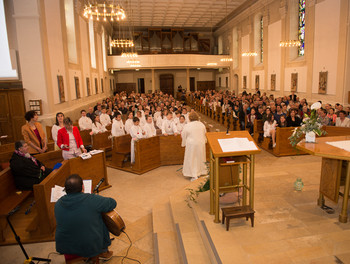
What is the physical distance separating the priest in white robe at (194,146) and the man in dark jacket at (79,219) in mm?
3809

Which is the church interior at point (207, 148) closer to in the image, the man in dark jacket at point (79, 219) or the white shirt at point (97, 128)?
the white shirt at point (97, 128)

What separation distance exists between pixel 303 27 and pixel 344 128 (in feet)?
33.4

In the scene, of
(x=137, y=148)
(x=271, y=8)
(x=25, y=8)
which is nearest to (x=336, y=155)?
(x=137, y=148)

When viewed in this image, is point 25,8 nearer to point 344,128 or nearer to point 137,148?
point 137,148

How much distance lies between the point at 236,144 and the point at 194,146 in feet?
9.49

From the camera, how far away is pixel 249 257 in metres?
3.25

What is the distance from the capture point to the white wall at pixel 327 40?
12.5m

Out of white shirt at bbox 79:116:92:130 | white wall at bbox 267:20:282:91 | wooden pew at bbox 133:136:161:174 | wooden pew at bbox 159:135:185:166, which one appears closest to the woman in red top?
wooden pew at bbox 133:136:161:174

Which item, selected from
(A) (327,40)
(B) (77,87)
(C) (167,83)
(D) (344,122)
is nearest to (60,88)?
(B) (77,87)

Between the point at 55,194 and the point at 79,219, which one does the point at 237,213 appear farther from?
the point at 55,194

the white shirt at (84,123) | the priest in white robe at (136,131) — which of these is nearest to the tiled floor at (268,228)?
the priest in white robe at (136,131)

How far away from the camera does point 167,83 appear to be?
32438mm

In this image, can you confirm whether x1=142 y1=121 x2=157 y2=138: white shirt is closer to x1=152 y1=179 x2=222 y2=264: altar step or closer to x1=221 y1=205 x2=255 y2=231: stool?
x1=152 y1=179 x2=222 y2=264: altar step

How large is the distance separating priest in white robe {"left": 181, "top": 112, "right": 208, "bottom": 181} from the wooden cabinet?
20.6 feet
